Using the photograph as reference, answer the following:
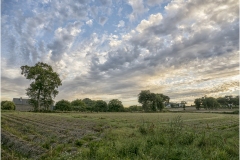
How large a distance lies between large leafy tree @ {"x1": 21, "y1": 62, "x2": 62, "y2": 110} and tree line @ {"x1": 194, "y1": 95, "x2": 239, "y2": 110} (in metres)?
121

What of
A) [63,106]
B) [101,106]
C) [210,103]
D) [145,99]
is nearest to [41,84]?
[63,106]

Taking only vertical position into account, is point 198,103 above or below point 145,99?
below

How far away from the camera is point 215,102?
141 m

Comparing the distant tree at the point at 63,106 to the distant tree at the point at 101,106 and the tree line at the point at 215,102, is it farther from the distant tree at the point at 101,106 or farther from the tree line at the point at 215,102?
the tree line at the point at 215,102

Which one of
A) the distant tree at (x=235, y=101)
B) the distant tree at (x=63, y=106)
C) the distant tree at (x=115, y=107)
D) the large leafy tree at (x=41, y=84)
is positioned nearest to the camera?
the large leafy tree at (x=41, y=84)

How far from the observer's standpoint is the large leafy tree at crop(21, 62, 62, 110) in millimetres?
62688

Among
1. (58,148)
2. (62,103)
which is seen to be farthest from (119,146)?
(62,103)

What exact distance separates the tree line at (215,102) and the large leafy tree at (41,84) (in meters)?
121

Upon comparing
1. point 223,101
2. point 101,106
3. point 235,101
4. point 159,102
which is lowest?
point 223,101

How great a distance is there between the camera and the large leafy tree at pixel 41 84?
206 feet

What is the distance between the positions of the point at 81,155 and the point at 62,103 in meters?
96.0

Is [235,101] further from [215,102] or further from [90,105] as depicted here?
[90,105]

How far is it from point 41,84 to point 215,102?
12865 cm

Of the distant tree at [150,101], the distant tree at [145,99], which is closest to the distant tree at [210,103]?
the distant tree at [150,101]
